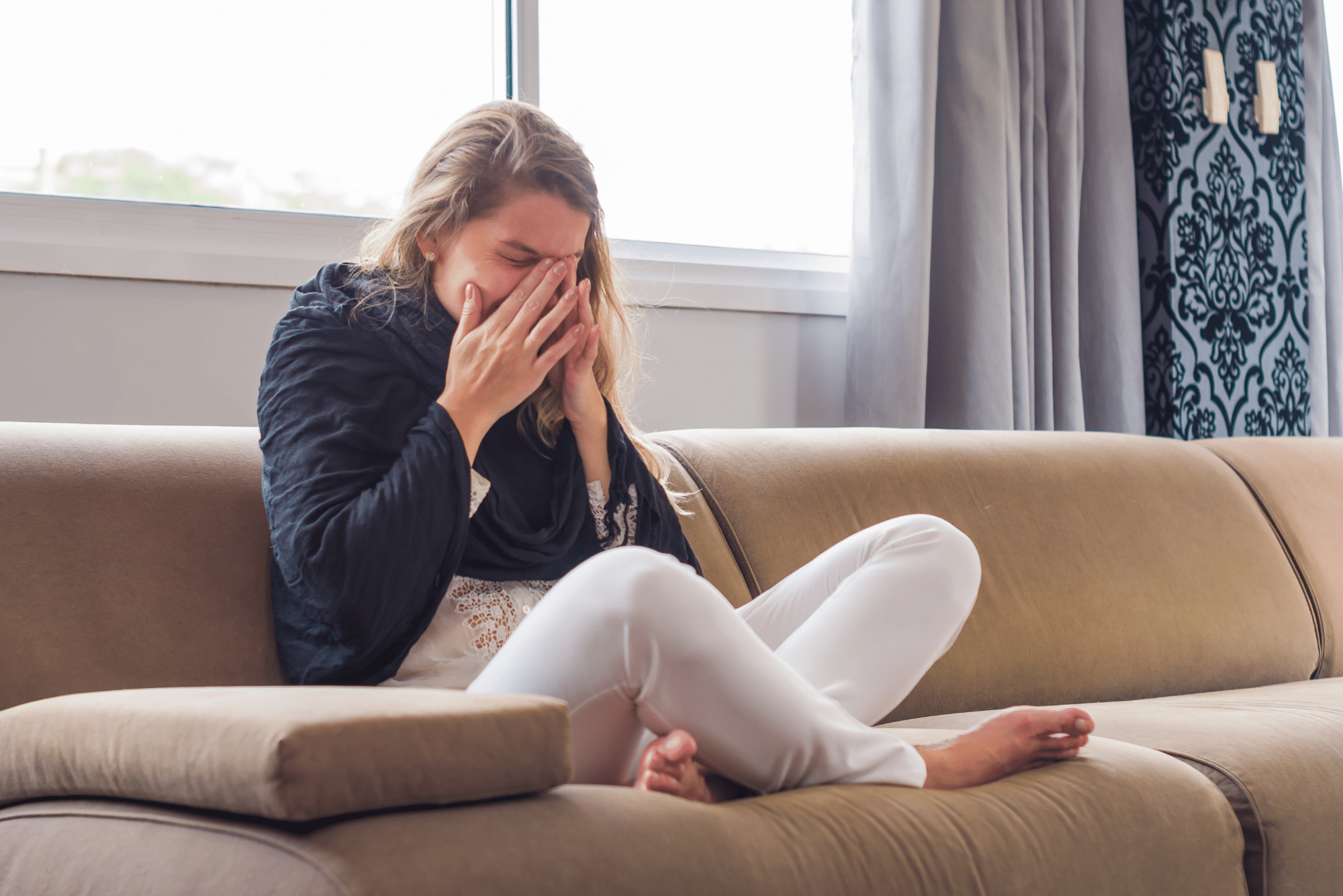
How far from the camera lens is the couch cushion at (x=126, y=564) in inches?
43.1

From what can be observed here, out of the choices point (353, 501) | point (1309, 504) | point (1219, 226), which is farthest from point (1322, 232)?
point (353, 501)

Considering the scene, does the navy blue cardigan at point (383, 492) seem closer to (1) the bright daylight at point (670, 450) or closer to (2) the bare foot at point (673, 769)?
(1) the bright daylight at point (670, 450)

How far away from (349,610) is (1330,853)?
1.03 metres

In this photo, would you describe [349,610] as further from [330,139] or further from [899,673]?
[330,139]

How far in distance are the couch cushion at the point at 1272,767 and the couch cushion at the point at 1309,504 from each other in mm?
618

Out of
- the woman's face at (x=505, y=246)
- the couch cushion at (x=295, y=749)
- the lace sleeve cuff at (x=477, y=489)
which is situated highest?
the woman's face at (x=505, y=246)

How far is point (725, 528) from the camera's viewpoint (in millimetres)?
1587

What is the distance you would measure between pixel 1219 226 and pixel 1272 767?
1.77 m

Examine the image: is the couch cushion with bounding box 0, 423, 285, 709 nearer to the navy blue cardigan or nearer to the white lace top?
the navy blue cardigan

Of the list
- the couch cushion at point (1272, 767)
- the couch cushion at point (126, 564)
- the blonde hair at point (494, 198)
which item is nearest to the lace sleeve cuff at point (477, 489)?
the blonde hair at point (494, 198)

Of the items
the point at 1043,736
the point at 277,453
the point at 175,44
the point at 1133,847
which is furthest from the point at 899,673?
the point at 175,44

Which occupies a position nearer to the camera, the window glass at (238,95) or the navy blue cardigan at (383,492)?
the navy blue cardigan at (383,492)

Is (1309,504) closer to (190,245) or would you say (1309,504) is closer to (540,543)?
(540,543)

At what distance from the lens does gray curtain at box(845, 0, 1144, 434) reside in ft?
7.14
